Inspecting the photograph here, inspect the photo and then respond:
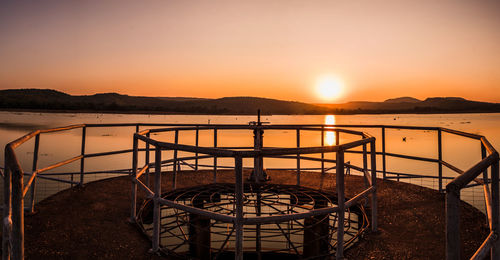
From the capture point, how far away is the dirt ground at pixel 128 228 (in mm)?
2646

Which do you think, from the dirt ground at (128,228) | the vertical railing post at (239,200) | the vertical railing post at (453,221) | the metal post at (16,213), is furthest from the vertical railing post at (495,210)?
the metal post at (16,213)

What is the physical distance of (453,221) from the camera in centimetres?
130

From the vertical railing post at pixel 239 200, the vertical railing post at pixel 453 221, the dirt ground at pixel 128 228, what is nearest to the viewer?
the vertical railing post at pixel 453 221

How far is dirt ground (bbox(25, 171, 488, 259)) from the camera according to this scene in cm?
265

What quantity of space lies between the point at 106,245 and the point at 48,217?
4.11 ft

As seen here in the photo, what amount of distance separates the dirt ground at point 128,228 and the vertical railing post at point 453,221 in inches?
55.1

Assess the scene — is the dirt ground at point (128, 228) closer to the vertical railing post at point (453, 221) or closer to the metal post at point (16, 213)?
the metal post at point (16, 213)

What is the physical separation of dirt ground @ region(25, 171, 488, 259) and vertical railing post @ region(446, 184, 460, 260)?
55.1 inches

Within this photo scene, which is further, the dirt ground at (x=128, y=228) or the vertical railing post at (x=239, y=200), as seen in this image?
the dirt ground at (x=128, y=228)

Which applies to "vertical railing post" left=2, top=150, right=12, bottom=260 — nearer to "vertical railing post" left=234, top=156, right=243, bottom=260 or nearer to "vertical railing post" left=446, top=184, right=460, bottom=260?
"vertical railing post" left=234, top=156, right=243, bottom=260

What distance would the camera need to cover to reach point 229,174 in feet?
21.5

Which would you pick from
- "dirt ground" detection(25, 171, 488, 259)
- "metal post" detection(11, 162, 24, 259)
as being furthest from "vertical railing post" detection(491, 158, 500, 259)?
"metal post" detection(11, 162, 24, 259)

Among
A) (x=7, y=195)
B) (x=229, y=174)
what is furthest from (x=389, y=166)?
(x=7, y=195)

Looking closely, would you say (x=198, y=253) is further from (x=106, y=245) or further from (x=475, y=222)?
(x=475, y=222)
